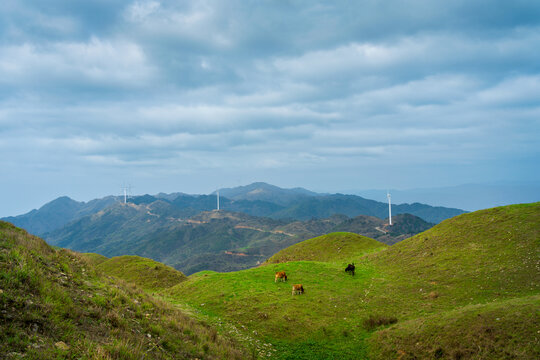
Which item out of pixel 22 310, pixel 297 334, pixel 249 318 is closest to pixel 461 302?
pixel 297 334

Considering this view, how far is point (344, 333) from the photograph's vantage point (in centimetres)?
2089

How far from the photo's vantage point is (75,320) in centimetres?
1132

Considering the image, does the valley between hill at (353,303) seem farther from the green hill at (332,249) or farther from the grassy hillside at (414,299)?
the green hill at (332,249)

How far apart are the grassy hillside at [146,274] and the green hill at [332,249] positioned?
21204 mm

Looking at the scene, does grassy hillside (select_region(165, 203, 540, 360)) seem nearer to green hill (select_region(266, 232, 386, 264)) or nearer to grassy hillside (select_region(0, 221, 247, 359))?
grassy hillside (select_region(0, 221, 247, 359))

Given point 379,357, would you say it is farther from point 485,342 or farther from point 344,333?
point 485,342

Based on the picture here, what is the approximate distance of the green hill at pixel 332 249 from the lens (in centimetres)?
5813

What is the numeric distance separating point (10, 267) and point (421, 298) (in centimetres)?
3026

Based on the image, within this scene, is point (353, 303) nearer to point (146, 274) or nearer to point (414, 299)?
point (414, 299)

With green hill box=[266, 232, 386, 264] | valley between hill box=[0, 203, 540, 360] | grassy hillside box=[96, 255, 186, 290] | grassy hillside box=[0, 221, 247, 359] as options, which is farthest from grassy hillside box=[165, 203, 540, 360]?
green hill box=[266, 232, 386, 264]

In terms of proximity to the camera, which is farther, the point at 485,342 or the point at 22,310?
the point at 485,342

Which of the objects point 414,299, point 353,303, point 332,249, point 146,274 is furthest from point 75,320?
point 332,249

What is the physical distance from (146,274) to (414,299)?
44.6 metres

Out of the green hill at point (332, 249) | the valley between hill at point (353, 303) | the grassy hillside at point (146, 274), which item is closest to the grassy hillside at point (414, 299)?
the valley between hill at point (353, 303)
